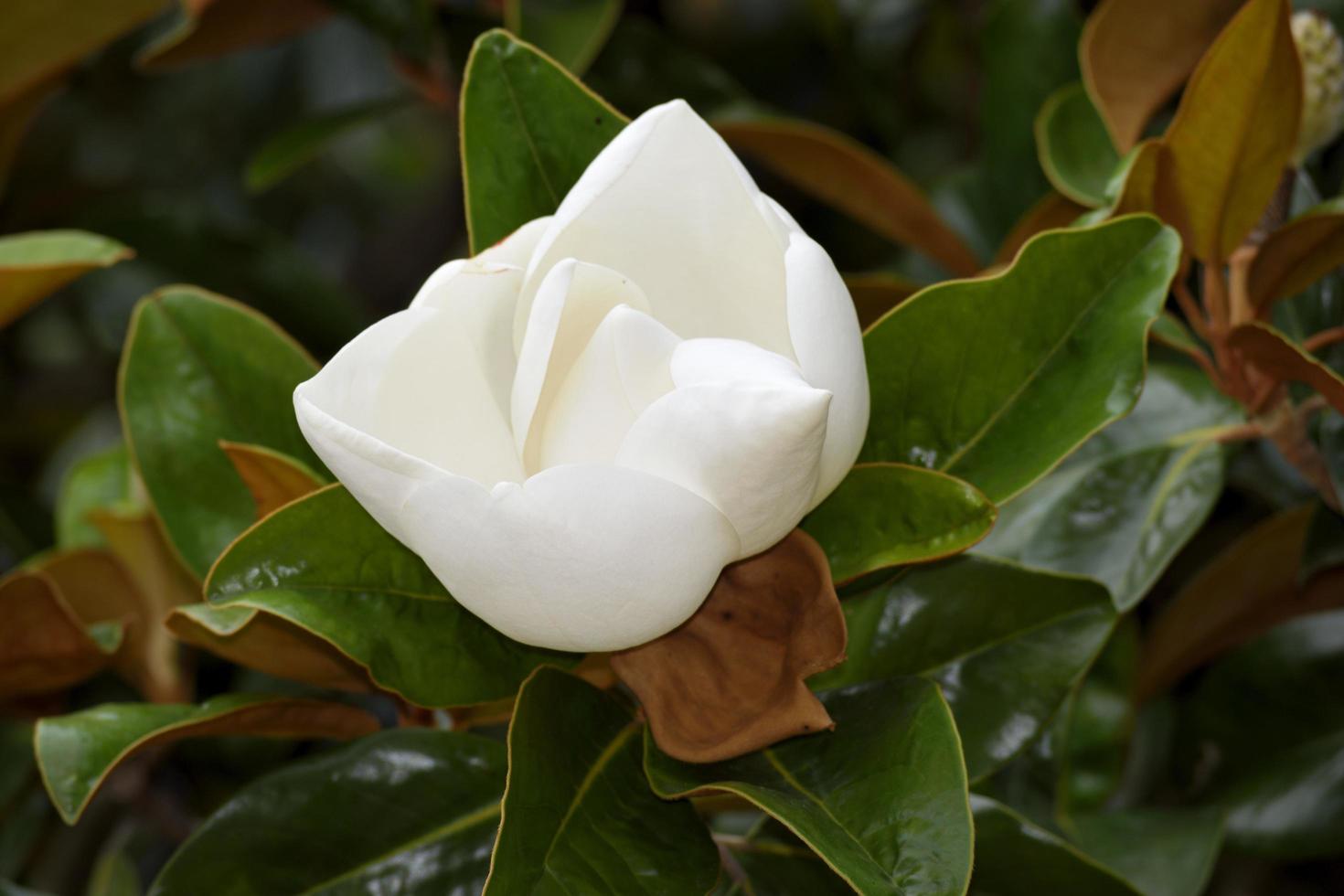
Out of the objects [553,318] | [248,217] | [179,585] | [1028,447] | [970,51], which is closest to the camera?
[553,318]

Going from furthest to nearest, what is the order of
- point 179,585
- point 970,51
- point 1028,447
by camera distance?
point 970,51 < point 179,585 < point 1028,447

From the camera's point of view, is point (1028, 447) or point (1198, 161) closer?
point (1028, 447)

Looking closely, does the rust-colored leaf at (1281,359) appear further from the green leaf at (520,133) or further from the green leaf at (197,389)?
the green leaf at (197,389)

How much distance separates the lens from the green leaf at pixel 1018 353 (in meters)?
0.76

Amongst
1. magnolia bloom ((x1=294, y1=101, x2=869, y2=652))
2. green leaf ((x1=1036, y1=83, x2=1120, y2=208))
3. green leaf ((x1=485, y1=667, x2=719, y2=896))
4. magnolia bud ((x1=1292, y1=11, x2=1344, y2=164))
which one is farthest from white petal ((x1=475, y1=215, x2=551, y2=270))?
magnolia bud ((x1=1292, y1=11, x2=1344, y2=164))

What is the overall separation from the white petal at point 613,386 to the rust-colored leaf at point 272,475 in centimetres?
24

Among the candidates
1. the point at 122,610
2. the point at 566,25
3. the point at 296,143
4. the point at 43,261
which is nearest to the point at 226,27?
the point at 296,143

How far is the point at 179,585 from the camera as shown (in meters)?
1.16

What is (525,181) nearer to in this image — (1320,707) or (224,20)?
(224,20)

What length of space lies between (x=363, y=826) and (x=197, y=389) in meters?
0.32

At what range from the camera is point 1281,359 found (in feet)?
2.88

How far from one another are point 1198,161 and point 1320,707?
53 cm

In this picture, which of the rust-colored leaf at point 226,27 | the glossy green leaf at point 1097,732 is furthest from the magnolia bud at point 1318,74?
the rust-colored leaf at point 226,27

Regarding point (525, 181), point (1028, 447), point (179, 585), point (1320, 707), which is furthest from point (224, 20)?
point (1320, 707)
